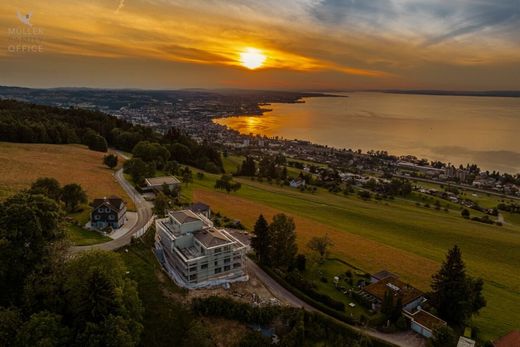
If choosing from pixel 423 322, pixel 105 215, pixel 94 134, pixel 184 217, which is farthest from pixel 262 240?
pixel 94 134

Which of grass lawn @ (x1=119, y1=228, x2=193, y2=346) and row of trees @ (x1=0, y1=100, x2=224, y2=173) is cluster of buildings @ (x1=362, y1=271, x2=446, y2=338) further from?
row of trees @ (x1=0, y1=100, x2=224, y2=173)

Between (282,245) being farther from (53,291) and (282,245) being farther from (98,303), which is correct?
(53,291)

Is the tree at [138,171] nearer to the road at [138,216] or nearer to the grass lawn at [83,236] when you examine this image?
the road at [138,216]

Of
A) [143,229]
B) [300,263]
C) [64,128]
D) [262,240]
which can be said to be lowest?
[143,229]

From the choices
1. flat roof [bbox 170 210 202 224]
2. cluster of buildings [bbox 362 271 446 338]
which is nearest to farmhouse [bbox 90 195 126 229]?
flat roof [bbox 170 210 202 224]

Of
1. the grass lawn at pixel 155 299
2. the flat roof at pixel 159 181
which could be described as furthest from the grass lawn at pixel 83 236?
the flat roof at pixel 159 181

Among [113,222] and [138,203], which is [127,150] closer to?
[138,203]
